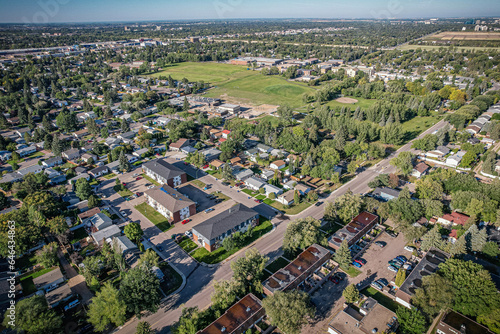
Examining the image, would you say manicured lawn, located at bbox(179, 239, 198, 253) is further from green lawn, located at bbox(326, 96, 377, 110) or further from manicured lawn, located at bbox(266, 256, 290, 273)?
green lawn, located at bbox(326, 96, 377, 110)

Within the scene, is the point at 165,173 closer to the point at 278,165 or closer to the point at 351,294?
the point at 278,165

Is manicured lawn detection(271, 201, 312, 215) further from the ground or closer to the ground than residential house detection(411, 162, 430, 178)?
closer to the ground

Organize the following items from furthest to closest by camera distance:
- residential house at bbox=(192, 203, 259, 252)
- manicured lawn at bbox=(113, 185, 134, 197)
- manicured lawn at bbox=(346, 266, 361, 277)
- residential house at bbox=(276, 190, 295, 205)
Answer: manicured lawn at bbox=(113, 185, 134, 197), residential house at bbox=(276, 190, 295, 205), residential house at bbox=(192, 203, 259, 252), manicured lawn at bbox=(346, 266, 361, 277)

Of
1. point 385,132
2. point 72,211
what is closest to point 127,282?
point 72,211

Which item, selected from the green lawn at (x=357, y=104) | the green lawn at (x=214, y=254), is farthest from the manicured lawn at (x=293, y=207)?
the green lawn at (x=357, y=104)

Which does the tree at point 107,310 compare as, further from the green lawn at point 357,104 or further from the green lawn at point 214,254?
the green lawn at point 357,104

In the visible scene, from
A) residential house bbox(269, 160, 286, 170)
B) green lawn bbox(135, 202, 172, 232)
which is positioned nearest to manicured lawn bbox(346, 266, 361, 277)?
green lawn bbox(135, 202, 172, 232)

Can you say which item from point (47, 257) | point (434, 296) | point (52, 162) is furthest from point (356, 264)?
point (52, 162)
